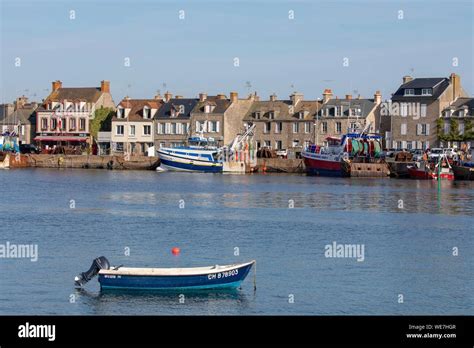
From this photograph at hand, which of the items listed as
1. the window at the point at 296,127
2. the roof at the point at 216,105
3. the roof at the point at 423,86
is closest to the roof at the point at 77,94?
the roof at the point at 216,105

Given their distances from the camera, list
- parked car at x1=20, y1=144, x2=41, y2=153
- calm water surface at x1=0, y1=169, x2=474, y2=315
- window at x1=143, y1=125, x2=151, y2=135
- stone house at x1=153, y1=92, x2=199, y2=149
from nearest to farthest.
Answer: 1. calm water surface at x1=0, y1=169, x2=474, y2=315
2. stone house at x1=153, y1=92, x2=199, y2=149
3. window at x1=143, y1=125, x2=151, y2=135
4. parked car at x1=20, y1=144, x2=41, y2=153

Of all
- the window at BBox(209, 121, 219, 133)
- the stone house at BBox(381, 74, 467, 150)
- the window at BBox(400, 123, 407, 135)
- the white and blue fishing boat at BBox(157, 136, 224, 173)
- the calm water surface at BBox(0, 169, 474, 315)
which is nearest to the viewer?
the calm water surface at BBox(0, 169, 474, 315)

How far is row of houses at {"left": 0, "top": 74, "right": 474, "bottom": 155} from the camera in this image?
128 meters

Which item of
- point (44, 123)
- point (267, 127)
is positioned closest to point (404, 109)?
point (267, 127)

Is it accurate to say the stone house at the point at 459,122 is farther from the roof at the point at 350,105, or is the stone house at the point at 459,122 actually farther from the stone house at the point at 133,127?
the stone house at the point at 133,127

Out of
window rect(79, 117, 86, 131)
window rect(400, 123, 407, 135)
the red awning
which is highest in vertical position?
window rect(79, 117, 86, 131)

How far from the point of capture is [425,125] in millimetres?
129000

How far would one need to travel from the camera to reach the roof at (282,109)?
449ft

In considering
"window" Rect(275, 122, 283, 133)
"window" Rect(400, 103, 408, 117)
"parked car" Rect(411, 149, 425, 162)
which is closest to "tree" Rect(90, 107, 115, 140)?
"window" Rect(275, 122, 283, 133)

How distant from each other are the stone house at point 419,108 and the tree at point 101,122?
40.9 metres

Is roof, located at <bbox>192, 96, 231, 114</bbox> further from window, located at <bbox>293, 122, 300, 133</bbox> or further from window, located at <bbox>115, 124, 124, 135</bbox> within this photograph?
window, located at <bbox>115, 124, 124, 135</bbox>

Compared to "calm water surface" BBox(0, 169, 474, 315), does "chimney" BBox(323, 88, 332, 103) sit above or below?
above

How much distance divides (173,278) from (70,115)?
111120mm

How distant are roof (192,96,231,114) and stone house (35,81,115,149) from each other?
16.1m
